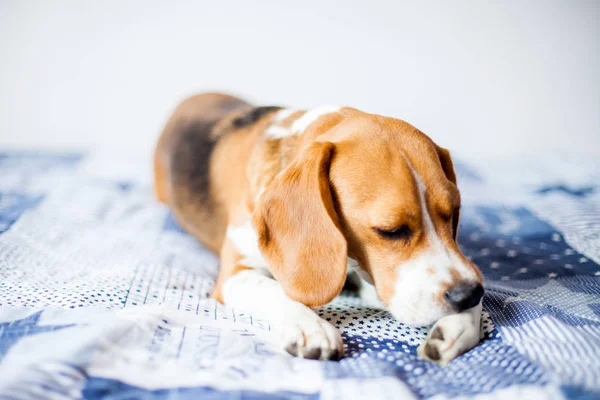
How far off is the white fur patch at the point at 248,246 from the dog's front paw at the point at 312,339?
42 cm

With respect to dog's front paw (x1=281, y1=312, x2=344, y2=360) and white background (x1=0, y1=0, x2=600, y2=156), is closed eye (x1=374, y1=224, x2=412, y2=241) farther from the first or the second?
white background (x1=0, y1=0, x2=600, y2=156)

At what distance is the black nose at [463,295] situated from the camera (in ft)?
4.28

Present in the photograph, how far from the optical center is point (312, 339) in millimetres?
1272

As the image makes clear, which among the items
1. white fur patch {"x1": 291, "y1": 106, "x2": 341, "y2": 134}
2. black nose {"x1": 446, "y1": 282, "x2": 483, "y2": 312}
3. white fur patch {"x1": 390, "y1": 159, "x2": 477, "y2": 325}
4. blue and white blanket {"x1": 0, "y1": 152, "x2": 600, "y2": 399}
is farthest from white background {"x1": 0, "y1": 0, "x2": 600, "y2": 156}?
black nose {"x1": 446, "y1": 282, "x2": 483, "y2": 312}

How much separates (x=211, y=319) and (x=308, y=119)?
2.56ft

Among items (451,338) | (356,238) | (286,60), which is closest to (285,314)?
(356,238)

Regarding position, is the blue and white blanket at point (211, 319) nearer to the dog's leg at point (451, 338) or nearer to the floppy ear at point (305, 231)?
the dog's leg at point (451, 338)

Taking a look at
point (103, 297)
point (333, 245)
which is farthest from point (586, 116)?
point (103, 297)

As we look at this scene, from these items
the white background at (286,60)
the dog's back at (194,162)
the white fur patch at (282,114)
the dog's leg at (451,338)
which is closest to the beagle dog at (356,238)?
the dog's leg at (451,338)

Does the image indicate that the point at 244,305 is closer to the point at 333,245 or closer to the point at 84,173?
the point at 333,245

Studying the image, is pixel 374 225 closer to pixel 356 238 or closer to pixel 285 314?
pixel 356 238

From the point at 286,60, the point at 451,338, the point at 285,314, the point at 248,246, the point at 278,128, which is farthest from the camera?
the point at 286,60

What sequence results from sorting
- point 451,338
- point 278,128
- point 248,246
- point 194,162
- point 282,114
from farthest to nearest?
point 194,162, point 282,114, point 278,128, point 248,246, point 451,338

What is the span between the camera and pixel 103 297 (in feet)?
5.08
